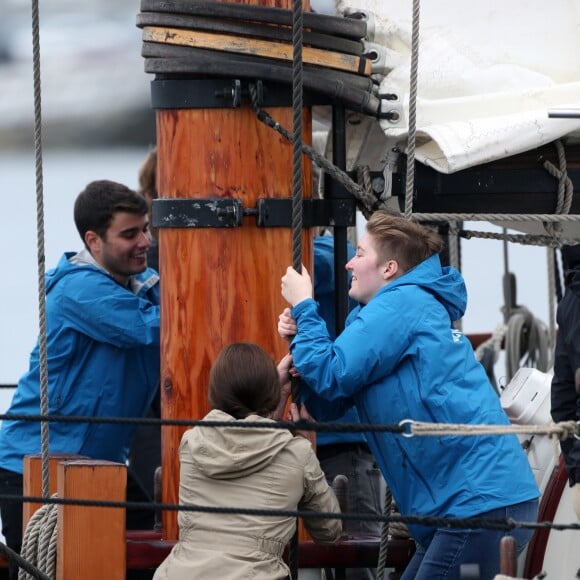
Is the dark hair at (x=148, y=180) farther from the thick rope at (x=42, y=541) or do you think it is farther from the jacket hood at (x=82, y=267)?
the thick rope at (x=42, y=541)

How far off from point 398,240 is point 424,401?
366 millimetres

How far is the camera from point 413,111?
311cm

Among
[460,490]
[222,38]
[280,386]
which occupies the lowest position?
[460,490]

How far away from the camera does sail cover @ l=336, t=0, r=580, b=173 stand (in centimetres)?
328

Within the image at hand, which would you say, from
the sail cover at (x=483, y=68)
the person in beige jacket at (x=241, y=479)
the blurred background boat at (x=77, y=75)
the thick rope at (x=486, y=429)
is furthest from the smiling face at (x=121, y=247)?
the blurred background boat at (x=77, y=75)

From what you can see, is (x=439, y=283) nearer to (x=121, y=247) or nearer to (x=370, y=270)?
(x=370, y=270)

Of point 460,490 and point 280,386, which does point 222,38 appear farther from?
point 460,490

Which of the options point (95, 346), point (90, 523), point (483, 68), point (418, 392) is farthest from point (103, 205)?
point (418, 392)

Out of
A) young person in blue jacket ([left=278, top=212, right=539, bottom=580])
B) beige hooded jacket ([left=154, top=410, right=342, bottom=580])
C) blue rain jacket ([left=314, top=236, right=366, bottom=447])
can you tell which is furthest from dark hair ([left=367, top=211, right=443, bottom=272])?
blue rain jacket ([left=314, top=236, right=366, bottom=447])

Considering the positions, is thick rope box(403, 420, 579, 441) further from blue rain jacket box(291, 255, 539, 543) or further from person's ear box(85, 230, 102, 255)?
person's ear box(85, 230, 102, 255)

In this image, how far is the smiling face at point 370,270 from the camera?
3000 mm

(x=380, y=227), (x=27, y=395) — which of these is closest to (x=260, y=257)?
(x=380, y=227)

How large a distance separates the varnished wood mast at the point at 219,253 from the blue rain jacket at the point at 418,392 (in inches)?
14.8

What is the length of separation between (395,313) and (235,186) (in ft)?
1.92
